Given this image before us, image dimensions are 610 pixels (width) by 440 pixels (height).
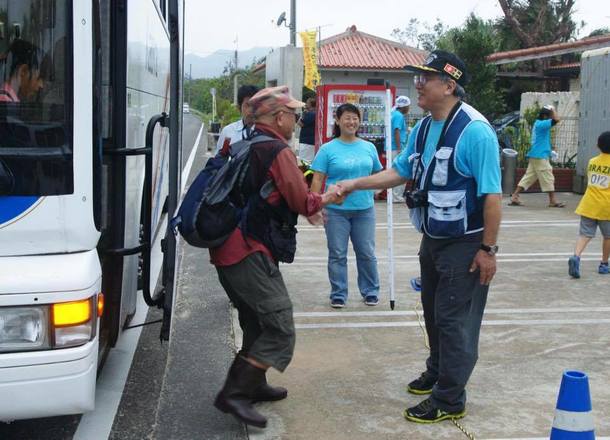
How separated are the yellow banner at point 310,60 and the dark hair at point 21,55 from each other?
735 inches

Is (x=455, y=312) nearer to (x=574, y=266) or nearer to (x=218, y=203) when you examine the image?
(x=218, y=203)

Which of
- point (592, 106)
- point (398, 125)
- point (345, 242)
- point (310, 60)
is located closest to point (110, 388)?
point (345, 242)

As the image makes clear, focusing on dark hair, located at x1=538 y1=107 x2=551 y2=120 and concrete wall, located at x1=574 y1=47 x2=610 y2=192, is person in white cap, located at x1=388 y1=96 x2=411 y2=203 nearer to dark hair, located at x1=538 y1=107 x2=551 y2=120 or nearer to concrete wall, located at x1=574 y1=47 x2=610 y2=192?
dark hair, located at x1=538 y1=107 x2=551 y2=120

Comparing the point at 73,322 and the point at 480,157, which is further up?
the point at 480,157

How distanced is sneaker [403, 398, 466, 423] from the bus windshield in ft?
7.70

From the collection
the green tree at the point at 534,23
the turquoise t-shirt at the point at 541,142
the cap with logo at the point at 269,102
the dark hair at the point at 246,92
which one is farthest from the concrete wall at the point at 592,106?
the green tree at the point at 534,23

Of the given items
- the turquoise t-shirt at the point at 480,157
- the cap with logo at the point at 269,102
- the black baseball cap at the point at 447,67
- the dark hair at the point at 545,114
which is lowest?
the turquoise t-shirt at the point at 480,157

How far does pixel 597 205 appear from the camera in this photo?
833 cm

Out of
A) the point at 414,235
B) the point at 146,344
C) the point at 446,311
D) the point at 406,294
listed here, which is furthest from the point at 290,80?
the point at 446,311

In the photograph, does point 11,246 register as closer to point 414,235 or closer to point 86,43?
point 86,43

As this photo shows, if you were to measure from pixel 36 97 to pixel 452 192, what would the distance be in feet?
7.27

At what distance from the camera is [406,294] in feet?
25.2

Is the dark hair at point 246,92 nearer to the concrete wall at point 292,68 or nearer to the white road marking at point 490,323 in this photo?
the white road marking at point 490,323

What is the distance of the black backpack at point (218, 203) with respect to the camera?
4.12 metres
